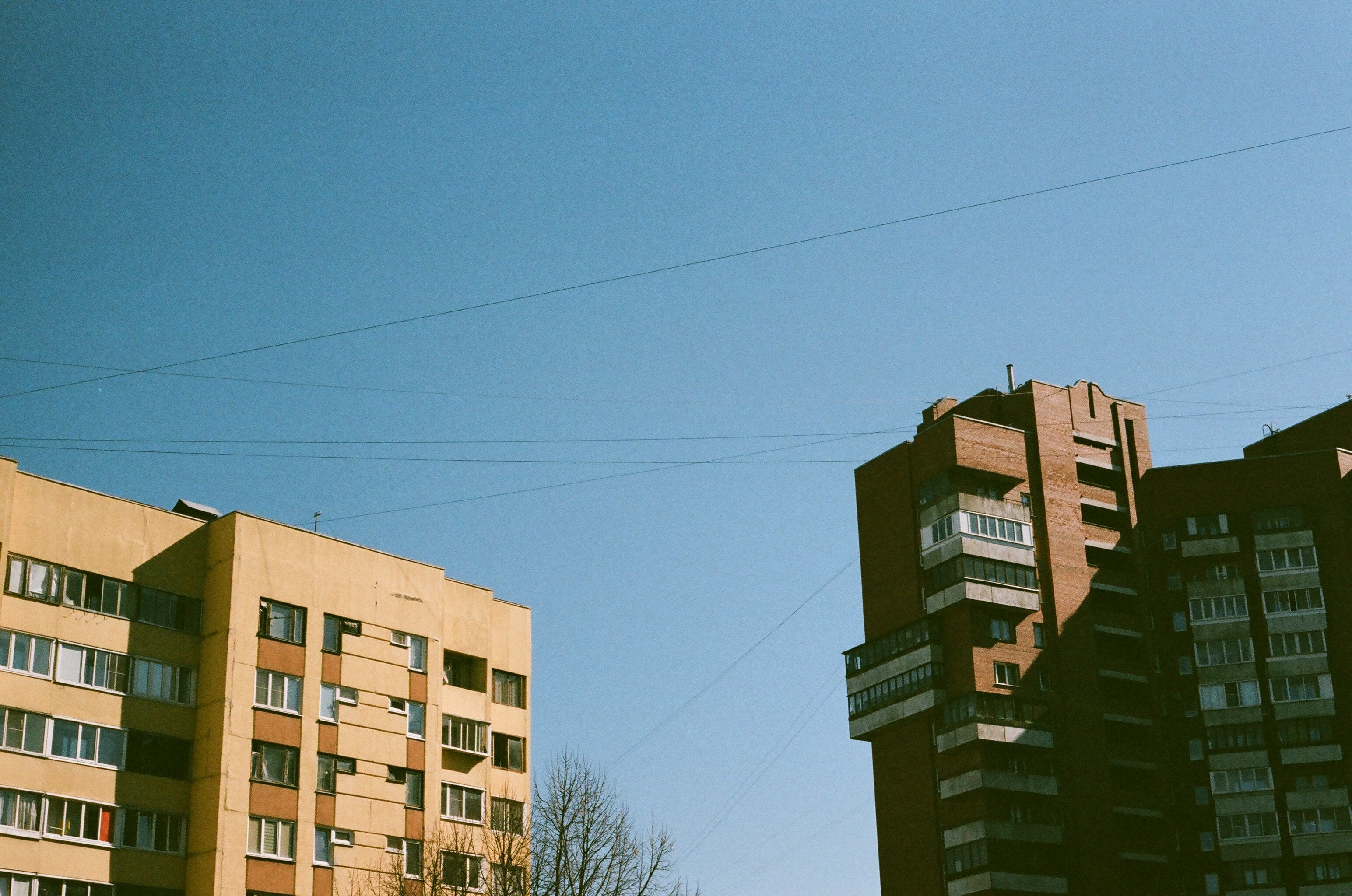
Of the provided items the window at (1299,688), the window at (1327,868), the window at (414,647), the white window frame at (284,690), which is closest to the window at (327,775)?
the white window frame at (284,690)

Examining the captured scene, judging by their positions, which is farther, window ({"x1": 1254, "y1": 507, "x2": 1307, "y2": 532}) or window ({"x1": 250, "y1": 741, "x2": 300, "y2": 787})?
window ({"x1": 1254, "y1": 507, "x2": 1307, "y2": 532})

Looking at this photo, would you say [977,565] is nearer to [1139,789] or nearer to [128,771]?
[1139,789]

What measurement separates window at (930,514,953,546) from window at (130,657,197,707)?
47566 millimetres

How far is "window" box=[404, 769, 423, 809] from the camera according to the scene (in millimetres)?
65375

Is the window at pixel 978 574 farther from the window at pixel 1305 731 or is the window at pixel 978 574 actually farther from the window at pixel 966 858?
the window at pixel 1305 731

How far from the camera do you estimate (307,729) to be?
63.0m

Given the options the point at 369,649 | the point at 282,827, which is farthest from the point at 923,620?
the point at 282,827

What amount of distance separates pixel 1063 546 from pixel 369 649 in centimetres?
4800

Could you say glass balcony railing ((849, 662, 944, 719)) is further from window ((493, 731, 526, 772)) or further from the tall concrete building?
the tall concrete building

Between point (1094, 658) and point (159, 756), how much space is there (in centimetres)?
5699

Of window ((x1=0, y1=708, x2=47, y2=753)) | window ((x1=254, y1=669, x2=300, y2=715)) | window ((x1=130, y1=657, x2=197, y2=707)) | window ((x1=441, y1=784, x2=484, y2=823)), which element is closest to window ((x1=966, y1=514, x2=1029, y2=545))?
window ((x1=441, y1=784, x2=484, y2=823))

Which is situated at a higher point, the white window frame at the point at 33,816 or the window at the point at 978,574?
the window at the point at 978,574

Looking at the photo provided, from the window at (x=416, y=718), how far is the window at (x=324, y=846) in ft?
18.8

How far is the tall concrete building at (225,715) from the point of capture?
5684cm
